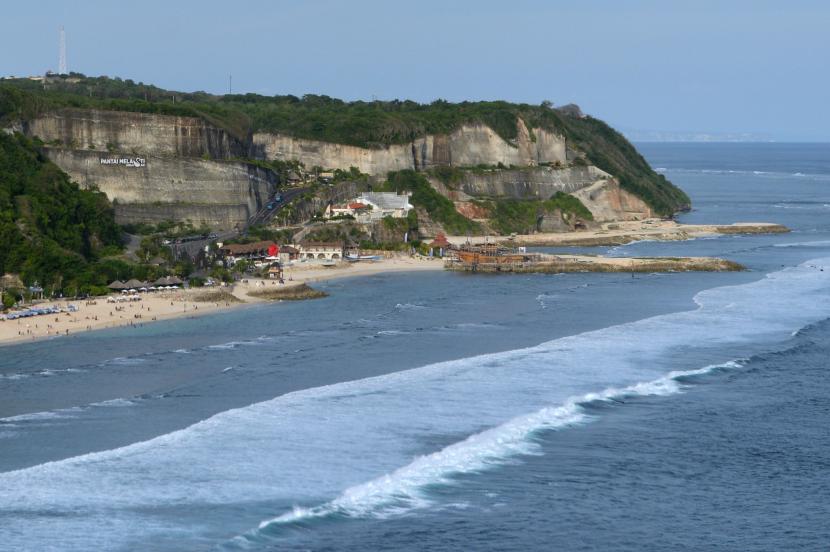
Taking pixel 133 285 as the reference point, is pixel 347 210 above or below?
above

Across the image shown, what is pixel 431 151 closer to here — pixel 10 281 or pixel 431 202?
pixel 431 202

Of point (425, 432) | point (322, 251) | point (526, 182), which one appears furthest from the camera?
point (526, 182)

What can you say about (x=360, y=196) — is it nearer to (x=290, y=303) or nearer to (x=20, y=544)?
(x=290, y=303)

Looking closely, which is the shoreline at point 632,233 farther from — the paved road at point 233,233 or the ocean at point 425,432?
the ocean at point 425,432

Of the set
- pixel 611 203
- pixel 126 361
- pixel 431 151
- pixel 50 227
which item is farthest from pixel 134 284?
Result: pixel 611 203

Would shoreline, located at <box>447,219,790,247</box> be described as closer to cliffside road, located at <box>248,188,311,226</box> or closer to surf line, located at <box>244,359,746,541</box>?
cliffside road, located at <box>248,188,311,226</box>

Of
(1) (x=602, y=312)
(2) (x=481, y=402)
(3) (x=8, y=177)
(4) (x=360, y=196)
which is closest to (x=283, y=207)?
(4) (x=360, y=196)

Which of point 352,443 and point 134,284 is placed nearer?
point 352,443
